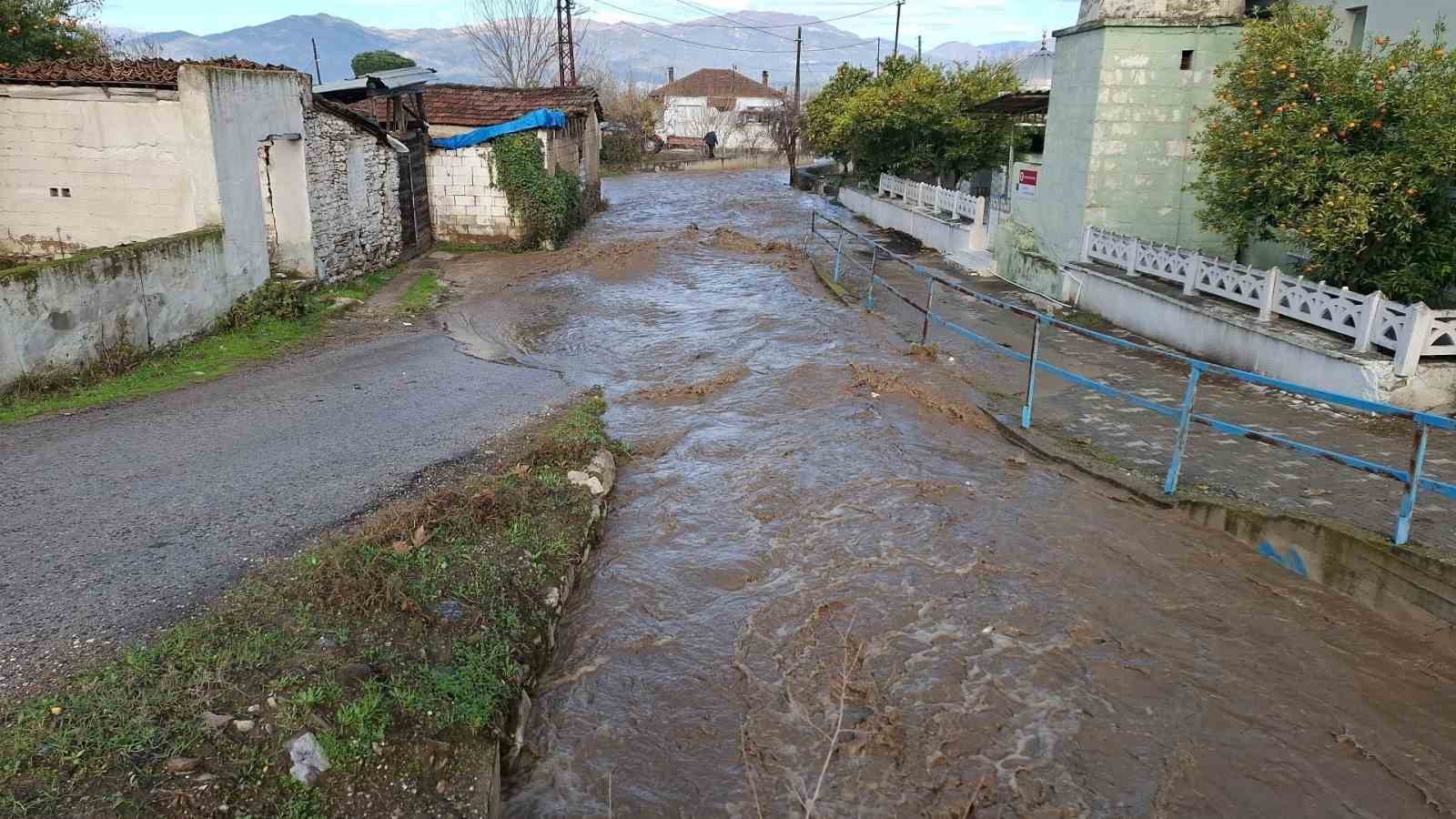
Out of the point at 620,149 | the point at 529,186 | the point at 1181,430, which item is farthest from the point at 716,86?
the point at 1181,430

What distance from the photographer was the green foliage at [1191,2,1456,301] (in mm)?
10305

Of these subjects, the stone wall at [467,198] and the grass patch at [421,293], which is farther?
the stone wall at [467,198]

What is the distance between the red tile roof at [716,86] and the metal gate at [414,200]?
2274 inches

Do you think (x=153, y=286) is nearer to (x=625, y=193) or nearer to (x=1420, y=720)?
(x=1420, y=720)

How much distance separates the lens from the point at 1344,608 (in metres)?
6.71

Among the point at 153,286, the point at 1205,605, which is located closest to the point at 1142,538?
the point at 1205,605

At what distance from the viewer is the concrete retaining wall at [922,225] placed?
21.5 metres

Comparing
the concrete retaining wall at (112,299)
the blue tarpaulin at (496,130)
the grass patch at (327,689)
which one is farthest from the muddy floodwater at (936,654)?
the blue tarpaulin at (496,130)

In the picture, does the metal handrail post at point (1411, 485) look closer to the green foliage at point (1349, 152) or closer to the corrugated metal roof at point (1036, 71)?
the green foliage at point (1349, 152)

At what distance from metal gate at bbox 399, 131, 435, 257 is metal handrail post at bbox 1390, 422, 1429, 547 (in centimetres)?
1851

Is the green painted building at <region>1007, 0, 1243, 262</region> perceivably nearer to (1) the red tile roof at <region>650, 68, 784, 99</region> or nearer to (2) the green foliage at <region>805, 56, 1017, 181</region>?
(2) the green foliage at <region>805, 56, 1017, 181</region>

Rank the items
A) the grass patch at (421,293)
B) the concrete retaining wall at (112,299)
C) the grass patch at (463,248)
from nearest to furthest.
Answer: the concrete retaining wall at (112,299), the grass patch at (421,293), the grass patch at (463,248)

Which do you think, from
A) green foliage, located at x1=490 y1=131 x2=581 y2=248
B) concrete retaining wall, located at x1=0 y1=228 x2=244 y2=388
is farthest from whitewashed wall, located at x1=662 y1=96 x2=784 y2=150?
concrete retaining wall, located at x1=0 y1=228 x2=244 y2=388

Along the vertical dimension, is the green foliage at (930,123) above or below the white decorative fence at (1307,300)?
above
